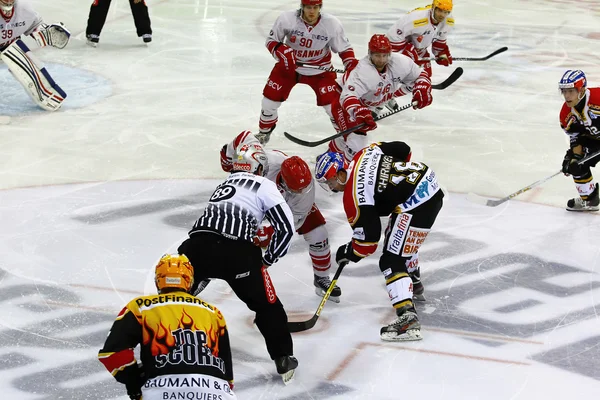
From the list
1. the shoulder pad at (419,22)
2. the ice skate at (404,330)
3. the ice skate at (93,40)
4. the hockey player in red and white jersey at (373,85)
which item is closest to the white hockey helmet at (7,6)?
the ice skate at (93,40)

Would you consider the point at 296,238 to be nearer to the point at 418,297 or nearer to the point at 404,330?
the point at 418,297

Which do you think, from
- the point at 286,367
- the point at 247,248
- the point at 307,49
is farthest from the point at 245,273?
the point at 307,49

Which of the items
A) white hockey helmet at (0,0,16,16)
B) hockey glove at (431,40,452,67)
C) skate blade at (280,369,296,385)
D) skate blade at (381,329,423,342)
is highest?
white hockey helmet at (0,0,16,16)

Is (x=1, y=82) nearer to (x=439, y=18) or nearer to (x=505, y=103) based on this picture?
(x=439, y=18)

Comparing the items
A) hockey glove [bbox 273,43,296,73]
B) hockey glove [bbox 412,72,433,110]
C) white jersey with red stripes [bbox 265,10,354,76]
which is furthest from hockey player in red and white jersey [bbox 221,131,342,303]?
white jersey with red stripes [bbox 265,10,354,76]

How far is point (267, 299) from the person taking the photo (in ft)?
11.4

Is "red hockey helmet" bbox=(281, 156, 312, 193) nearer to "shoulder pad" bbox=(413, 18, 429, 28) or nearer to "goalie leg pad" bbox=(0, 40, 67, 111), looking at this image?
"shoulder pad" bbox=(413, 18, 429, 28)

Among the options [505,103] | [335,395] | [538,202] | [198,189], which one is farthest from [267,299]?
[505,103]

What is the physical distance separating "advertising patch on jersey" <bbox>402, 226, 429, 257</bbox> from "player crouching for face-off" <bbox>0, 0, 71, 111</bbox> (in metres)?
3.68

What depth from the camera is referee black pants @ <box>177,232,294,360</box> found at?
3418mm

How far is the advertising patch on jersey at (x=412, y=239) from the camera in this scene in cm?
390

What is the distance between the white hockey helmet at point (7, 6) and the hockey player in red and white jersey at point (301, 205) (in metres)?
2.68

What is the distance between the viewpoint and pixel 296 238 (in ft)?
16.0

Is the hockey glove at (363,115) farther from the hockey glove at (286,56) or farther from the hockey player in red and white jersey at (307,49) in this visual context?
the hockey glove at (286,56)
